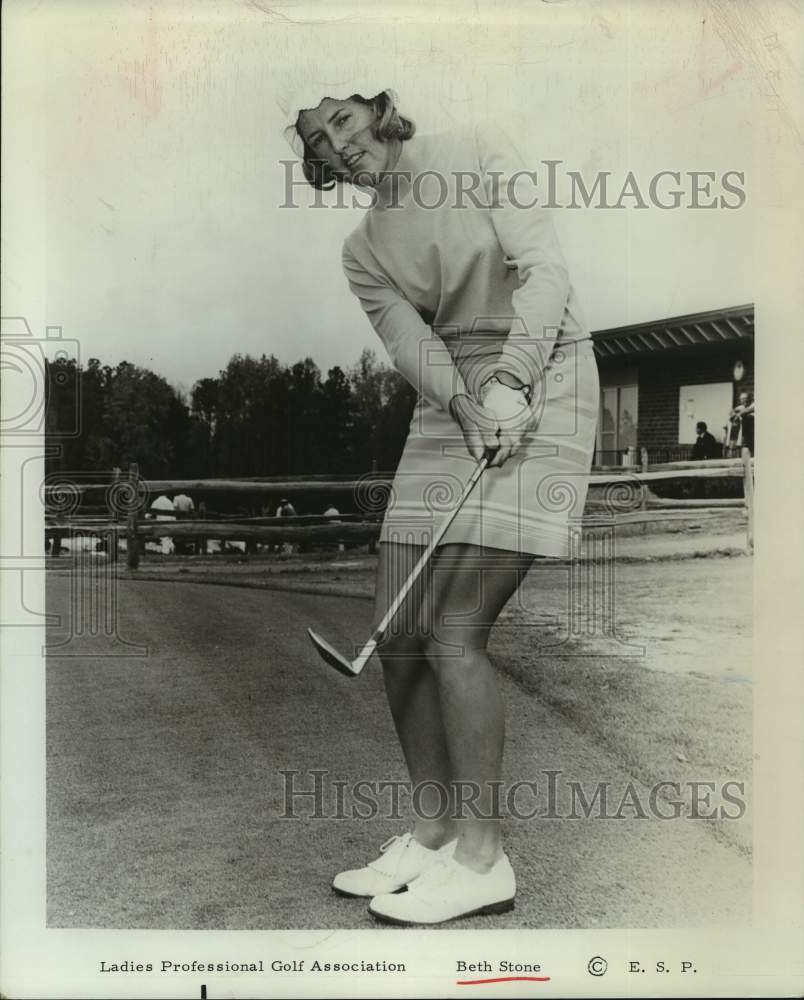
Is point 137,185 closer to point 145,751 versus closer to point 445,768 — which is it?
point 145,751

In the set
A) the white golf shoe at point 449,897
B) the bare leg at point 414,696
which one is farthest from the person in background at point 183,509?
the white golf shoe at point 449,897

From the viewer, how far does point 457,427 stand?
271 centimetres

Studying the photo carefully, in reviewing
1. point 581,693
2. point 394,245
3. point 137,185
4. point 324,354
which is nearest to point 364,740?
point 581,693

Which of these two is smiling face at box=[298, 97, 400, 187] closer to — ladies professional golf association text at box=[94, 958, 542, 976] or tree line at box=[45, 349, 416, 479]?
tree line at box=[45, 349, 416, 479]

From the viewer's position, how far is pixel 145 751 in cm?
288

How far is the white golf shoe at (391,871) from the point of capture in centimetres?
276

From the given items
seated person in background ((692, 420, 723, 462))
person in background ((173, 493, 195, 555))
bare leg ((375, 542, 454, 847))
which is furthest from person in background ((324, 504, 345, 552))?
seated person in background ((692, 420, 723, 462))

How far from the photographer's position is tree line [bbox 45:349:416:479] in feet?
9.15

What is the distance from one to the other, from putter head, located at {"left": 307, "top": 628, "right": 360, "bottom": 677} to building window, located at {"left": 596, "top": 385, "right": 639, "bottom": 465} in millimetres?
865

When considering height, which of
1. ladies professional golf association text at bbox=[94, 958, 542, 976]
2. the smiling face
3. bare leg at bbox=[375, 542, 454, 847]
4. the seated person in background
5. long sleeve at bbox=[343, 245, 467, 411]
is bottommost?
ladies professional golf association text at bbox=[94, 958, 542, 976]

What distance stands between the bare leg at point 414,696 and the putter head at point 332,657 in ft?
0.34

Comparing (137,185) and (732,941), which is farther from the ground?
(137,185)

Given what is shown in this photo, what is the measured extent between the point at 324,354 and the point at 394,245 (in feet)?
1.12

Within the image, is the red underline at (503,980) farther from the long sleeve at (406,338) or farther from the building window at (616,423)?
the long sleeve at (406,338)
